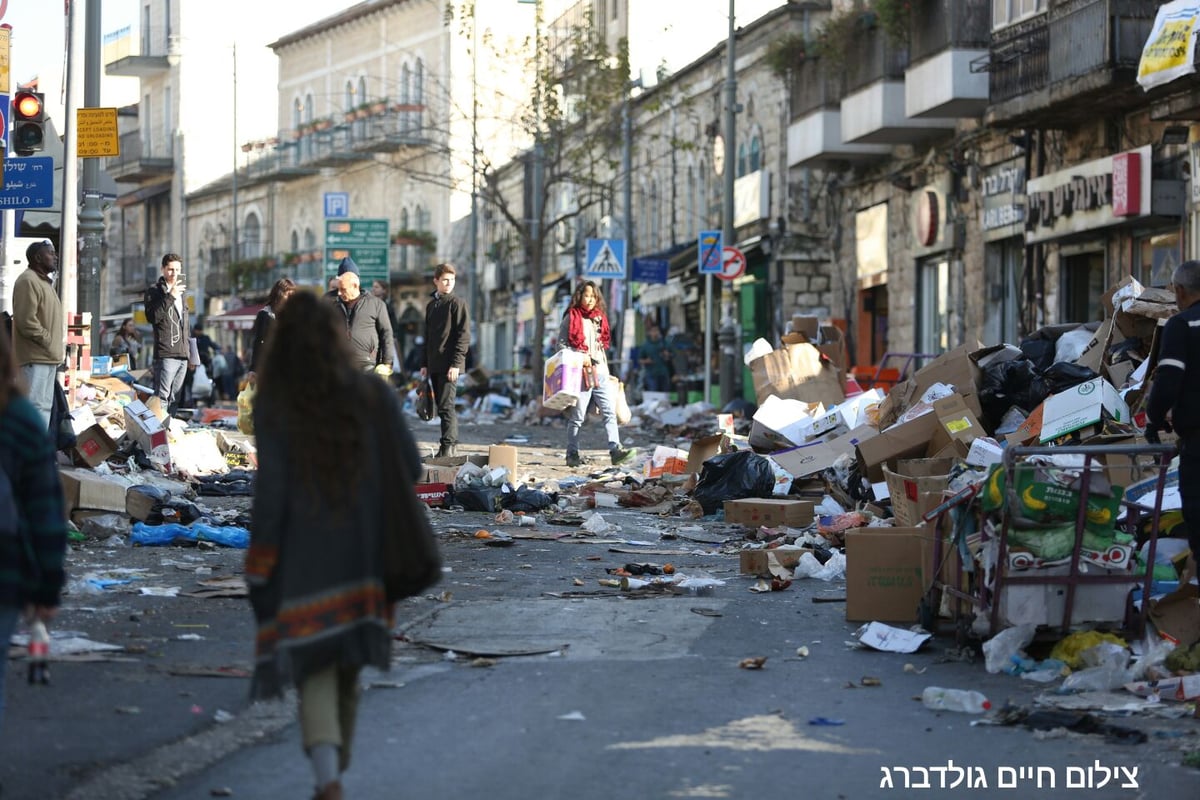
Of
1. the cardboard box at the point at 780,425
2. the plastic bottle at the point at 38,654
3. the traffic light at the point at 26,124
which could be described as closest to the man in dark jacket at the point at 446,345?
the cardboard box at the point at 780,425

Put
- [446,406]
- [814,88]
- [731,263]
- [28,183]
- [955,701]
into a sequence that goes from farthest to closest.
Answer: [814,88], [731,263], [28,183], [446,406], [955,701]

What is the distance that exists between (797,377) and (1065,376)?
16.0 ft

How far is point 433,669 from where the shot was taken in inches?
295

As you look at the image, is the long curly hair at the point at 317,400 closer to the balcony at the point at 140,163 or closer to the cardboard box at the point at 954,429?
the cardboard box at the point at 954,429

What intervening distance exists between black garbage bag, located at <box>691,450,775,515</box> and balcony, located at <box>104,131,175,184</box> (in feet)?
245

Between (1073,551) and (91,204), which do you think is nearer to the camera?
(1073,551)

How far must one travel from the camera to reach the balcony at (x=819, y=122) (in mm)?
32719

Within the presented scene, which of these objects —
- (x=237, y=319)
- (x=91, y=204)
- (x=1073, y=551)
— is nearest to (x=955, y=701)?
(x=1073, y=551)

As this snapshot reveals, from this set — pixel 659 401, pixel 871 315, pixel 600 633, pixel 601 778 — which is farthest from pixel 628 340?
pixel 601 778

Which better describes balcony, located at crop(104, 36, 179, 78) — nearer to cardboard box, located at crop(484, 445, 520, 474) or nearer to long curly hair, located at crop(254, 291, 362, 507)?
cardboard box, located at crop(484, 445, 520, 474)

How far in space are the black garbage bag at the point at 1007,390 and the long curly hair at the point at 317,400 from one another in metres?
9.77

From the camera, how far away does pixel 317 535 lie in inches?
187

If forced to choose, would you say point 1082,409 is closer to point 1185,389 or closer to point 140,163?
point 1185,389

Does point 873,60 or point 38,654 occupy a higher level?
point 873,60
